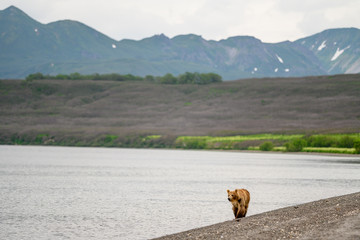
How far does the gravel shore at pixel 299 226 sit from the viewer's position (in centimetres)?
1948

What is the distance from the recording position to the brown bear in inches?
959

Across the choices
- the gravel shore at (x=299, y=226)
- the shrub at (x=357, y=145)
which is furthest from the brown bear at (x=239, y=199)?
the shrub at (x=357, y=145)

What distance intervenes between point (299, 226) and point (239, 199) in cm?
389

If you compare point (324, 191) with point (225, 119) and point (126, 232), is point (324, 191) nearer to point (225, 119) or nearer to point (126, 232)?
point (126, 232)

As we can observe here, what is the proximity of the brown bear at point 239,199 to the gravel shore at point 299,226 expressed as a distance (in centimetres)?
44

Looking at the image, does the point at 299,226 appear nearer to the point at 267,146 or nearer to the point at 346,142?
the point at 346,142

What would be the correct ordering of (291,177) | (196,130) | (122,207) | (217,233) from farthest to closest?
(196,130) < (291,177) < (122,207) < (217,233)

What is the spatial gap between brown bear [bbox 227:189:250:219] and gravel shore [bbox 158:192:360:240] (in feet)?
1.43

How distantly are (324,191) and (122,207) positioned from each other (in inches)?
699

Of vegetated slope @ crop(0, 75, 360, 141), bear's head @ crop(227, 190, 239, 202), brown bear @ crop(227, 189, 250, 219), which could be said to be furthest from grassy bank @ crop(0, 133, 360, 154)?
bear's head @ crop(227, 190, 239, 202)

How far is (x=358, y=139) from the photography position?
363ft

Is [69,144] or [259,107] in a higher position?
[259,107]

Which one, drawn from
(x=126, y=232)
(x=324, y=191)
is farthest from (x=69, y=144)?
(x=126, y=232)

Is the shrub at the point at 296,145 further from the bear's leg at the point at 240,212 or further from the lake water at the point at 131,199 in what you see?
the bear's leg at the point at 240,212
